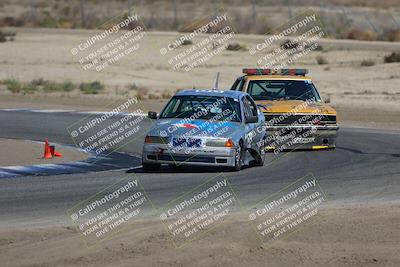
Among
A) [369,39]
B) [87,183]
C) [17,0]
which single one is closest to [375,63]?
[369,39]

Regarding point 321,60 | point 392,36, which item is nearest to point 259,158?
point 321,60

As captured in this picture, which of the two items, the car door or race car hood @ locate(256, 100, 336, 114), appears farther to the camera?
race car hood @ locate(256, 100, 336, 114)

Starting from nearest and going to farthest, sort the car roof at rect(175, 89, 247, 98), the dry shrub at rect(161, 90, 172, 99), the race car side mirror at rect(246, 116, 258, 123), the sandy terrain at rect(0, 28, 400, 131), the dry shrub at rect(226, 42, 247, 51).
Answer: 1. the race car side mirror at rect(246, 116, 258, 123)
2. the car roof at rect(175, 89, 247, 98)
3. the sandy terrain at rect(0, 28, 400, 131)
4. the dry shrub at rect(161, 90, 172, 99)
5. the dry shrub at rect(226, 42, 247, 51)

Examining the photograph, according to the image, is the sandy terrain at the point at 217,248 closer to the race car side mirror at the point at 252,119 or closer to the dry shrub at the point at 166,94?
the race car side mirror at the point at 252,119

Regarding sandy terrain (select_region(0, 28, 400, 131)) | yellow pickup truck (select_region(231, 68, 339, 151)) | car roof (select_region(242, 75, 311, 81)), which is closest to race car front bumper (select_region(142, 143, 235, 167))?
yellow pickup truck (select_region(231, 68, 339, 151))

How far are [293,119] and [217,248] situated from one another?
33.5ft

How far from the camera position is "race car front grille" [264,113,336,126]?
67.9 feet

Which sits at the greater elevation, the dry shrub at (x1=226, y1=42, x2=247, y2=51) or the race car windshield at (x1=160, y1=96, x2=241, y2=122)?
the race car windshield at (x1=160, y1=96, x2=241, y2=122)

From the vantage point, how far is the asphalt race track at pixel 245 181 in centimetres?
1355

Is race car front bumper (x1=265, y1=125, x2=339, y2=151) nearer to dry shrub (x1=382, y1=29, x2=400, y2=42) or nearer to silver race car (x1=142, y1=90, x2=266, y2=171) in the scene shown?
silver race car (x1=142, y1=90, x2=266, y2=171)

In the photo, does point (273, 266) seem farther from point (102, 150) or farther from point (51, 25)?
point (51, 25)

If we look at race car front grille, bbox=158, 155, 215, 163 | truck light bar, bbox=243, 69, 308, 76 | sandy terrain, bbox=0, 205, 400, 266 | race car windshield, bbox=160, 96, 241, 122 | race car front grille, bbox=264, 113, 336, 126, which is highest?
sandy terrain, bbox=0, 205, 400, 266

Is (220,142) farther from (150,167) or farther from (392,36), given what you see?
(392,36)

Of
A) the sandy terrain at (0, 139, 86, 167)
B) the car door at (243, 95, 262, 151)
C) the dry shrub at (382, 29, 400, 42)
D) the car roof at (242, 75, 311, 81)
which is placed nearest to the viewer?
the car door at (243, 95, 262, 151)
